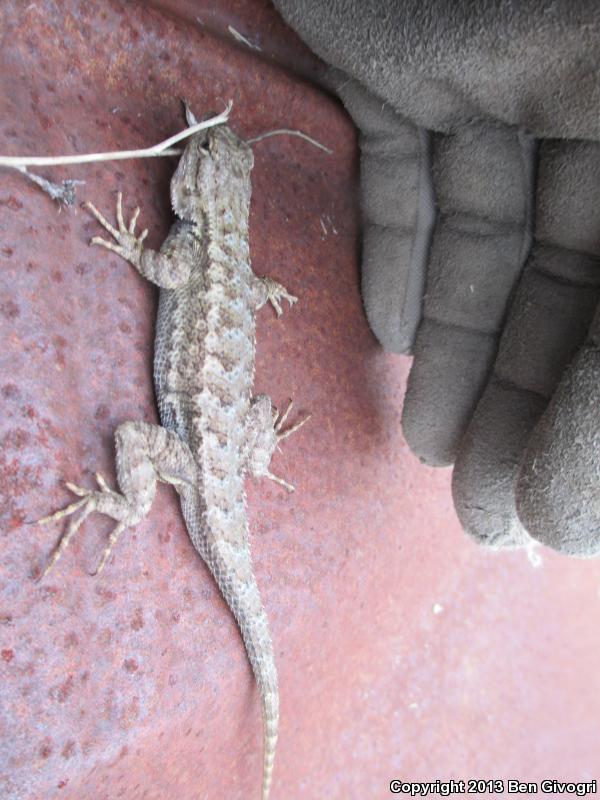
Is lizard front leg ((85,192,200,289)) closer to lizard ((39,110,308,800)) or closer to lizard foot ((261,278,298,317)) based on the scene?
lizard ((39,110,308,800))

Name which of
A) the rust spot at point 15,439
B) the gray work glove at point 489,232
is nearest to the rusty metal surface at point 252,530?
the rust spot at point 15,439

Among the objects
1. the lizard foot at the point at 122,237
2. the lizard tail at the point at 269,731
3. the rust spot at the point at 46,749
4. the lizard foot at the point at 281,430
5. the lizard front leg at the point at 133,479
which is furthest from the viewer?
Result: the lizard foot at the point at 281,430

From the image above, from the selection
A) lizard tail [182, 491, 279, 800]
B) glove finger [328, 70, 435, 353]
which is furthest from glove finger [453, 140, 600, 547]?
lizard tail [182, 491, 279, 800]

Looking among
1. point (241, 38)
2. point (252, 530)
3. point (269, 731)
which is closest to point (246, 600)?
Result: point (252, 530)

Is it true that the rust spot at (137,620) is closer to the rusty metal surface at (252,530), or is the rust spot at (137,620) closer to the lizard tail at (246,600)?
the rusty metal surface at (252,530)

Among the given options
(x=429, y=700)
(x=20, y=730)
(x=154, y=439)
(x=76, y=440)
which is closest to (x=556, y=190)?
(x=154, y=439)

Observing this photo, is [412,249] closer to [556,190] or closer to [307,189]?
[307,189]
